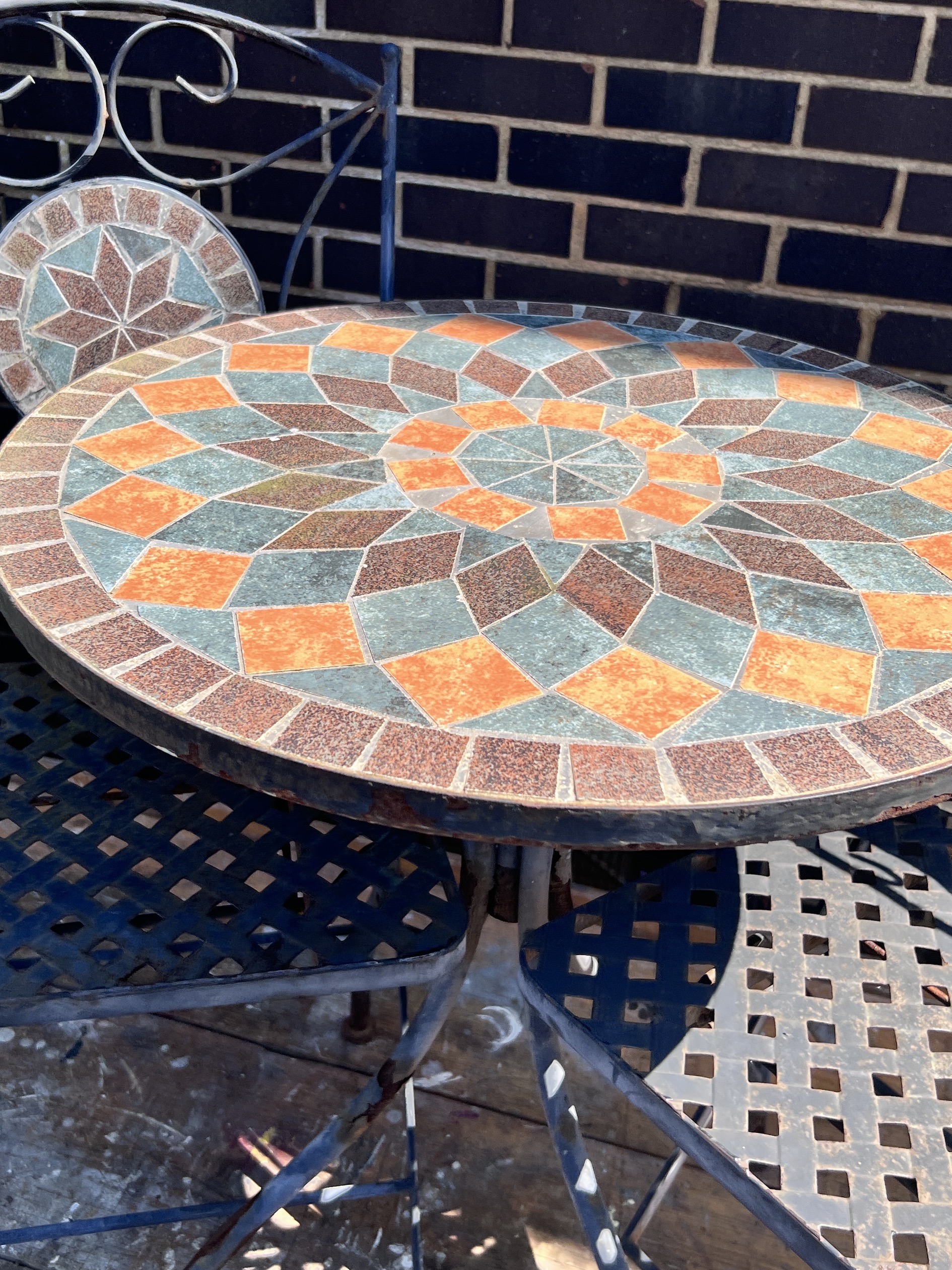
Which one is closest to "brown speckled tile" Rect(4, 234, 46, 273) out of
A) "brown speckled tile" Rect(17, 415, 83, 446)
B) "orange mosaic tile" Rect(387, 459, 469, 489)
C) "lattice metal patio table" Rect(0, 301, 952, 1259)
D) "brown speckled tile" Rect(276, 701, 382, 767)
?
Answer: "lattice metal patio table" Rect(0, 301, 952, 1259)

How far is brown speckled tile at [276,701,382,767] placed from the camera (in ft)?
3.19

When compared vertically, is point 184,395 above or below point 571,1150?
above

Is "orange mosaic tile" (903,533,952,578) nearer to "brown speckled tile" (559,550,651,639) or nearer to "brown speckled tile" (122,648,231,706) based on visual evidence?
"brown speckled tile" (559,550,651,639)

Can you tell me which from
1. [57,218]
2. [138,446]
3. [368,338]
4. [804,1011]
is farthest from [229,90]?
[804,1011]

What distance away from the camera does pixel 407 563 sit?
4.18 ft

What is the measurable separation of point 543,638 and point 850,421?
847mm

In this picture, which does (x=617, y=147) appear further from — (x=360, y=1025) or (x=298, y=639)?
(x=360, y=1025)

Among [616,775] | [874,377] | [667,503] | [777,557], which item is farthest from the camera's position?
[874,377]

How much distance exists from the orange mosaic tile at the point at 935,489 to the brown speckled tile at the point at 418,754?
828 millimetres

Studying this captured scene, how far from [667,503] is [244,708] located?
0.66 m

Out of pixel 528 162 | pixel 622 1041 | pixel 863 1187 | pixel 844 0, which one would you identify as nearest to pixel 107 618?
pixel 622 1041

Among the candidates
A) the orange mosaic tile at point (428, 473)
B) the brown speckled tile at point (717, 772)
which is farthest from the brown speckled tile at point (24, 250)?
the brown speckled tile at point (717, 772)

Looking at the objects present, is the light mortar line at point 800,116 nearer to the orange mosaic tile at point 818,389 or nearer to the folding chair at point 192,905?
the orange mosaic tile at point 818,389

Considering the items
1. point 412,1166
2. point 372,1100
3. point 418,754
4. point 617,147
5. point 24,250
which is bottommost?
point 412,1166
